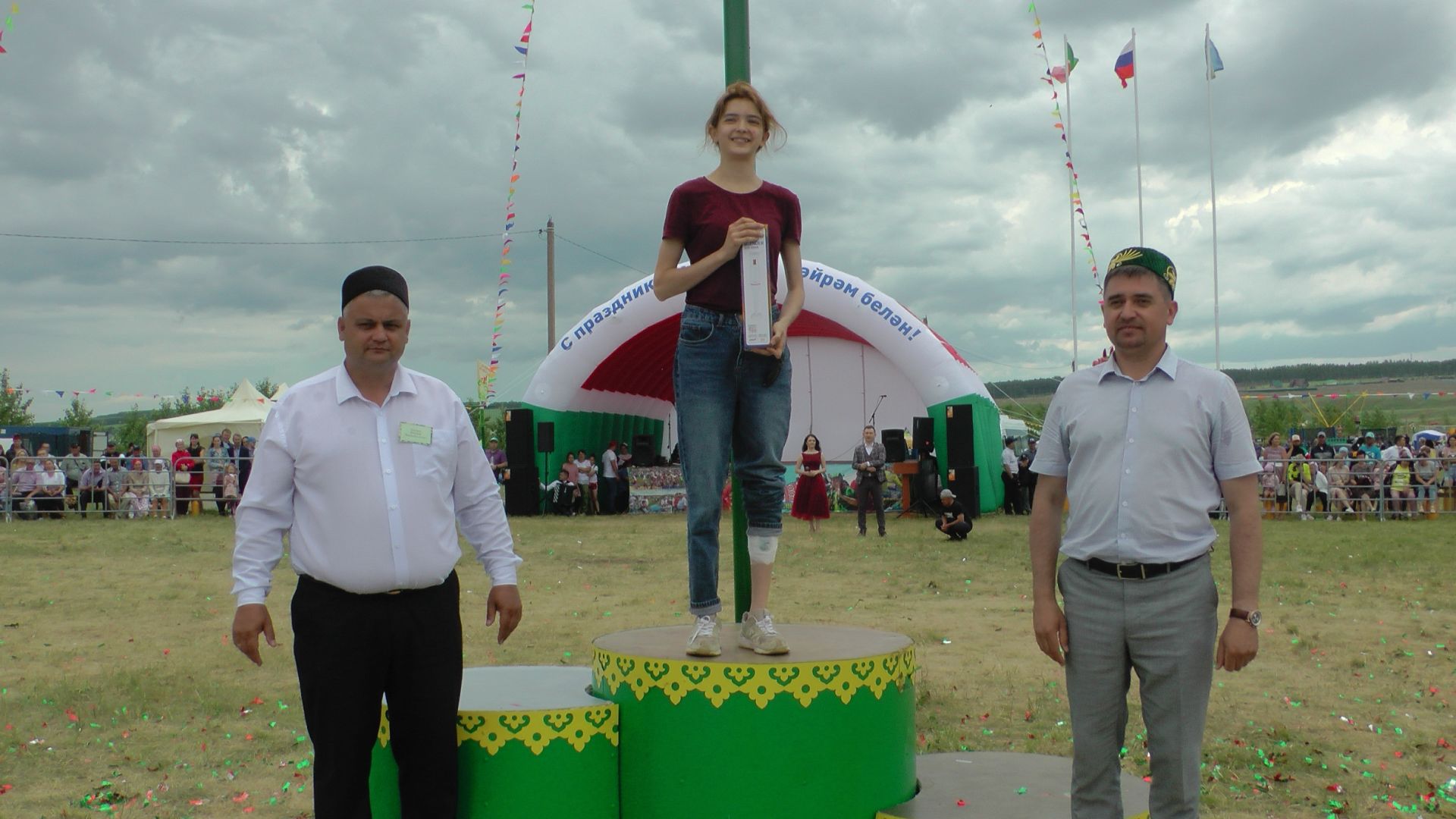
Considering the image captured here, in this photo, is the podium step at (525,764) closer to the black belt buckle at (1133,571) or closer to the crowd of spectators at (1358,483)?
the black belt buckle at (1133,571)

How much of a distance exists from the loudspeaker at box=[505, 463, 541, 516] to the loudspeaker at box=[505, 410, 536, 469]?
0.10m

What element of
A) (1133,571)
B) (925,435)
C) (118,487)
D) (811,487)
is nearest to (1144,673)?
(1133,571)

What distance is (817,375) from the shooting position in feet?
78.6

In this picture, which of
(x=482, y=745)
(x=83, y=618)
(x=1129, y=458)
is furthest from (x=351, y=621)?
(x=83, y=618)

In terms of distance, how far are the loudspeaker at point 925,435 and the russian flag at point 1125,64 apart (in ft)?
39.2

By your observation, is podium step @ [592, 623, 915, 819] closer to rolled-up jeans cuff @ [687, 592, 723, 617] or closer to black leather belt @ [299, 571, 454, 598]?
rolled-up jeans cuff @ [687, 592, 723, 617]

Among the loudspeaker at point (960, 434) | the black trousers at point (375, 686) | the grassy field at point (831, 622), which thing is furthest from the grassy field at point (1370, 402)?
the black trousers at point (375, 686)

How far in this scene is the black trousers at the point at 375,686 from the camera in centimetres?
293

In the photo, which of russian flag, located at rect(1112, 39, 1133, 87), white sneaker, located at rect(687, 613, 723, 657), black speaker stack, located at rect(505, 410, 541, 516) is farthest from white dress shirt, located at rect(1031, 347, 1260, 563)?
russian flag, located at rect(1112, 39, 1133, 87)

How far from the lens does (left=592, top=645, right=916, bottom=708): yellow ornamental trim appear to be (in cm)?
325

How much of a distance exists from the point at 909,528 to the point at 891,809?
1403 centimetres

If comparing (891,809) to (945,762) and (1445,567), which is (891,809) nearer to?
(945,762)

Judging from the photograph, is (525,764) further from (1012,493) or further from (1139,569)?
(1012,493)

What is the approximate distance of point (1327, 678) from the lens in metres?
6.22
